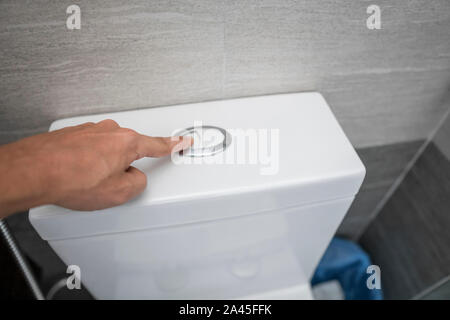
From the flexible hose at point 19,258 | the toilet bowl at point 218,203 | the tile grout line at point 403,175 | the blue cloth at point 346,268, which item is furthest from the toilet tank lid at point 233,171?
the blue cloth at point 346,268

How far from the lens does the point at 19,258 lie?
0.52 meters

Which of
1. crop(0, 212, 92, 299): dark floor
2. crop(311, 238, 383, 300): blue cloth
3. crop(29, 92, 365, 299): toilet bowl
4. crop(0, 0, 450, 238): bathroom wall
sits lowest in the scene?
crop(311, 238, 383, 300): blue cloth

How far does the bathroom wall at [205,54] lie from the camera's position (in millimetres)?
347

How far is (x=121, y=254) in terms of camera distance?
14.9 inches

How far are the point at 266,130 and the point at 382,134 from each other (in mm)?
336

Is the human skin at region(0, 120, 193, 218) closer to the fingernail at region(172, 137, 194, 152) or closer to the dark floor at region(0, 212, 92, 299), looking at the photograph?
the fingernail at region(172, 137, 194, 152)

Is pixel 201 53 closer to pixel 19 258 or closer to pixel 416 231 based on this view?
pixel 19 258

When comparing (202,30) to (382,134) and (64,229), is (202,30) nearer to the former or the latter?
(64,229)

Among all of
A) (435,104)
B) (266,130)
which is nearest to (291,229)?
(266,130)

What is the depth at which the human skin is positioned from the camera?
0.80 ft

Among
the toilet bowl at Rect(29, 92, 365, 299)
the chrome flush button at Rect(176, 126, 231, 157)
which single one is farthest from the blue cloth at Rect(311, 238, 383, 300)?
the chrome flush button at Rect(176, 126, 231, 157)

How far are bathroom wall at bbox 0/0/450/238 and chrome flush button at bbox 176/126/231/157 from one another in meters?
0.08

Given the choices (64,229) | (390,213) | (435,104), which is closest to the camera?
(64,229)

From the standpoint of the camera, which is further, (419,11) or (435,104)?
(435,104)
